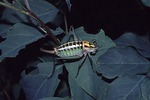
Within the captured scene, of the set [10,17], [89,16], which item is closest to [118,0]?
[89,16]

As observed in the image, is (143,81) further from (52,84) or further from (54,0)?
(54,0)

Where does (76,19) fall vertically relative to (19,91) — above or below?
above

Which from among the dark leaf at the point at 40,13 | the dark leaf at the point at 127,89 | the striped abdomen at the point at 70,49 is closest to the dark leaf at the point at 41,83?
the striped abdomen at the point at 70,49

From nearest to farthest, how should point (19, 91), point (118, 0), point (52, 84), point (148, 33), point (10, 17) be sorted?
point (52, 84)
point (10, 17)
point (148, 33)
point (118, 0)
point (19, 91)

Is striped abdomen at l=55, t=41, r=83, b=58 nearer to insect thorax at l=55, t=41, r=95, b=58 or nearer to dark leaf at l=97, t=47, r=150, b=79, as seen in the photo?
insect thorax at l=55, t=41, r=95, b=58

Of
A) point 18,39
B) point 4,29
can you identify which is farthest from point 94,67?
point 4,29

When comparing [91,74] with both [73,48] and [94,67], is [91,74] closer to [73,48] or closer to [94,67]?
[94,67]
